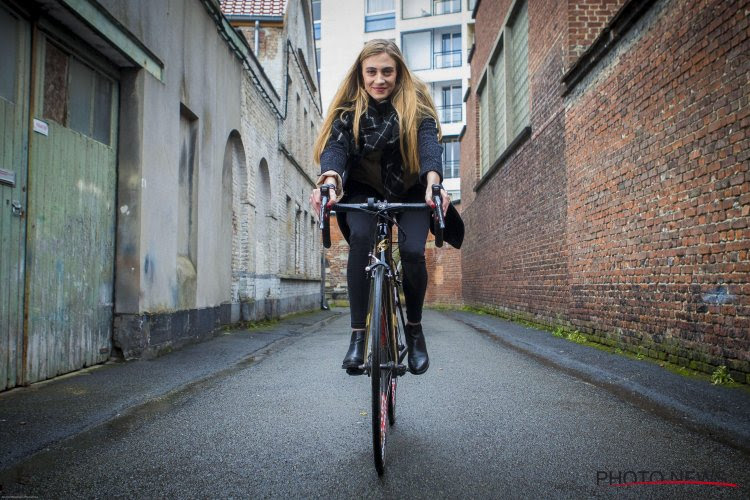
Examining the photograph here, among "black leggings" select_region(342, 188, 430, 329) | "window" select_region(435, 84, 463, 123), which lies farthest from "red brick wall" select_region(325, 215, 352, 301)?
"black leggings" select_region(342, 188, 430, 329)

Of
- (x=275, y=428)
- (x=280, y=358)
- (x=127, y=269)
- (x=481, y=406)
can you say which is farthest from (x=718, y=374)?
(x=127, y=269)

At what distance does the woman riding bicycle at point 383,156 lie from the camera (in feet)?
10.2

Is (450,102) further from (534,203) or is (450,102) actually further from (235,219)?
(235,219)

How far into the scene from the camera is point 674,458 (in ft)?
9.08

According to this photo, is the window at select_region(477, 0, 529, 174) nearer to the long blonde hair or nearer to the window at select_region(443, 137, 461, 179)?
the long blonde hair

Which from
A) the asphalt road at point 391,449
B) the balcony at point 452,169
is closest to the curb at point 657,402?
the asphalt road at point 391,449

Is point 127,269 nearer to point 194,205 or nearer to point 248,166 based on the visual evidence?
point 194,205

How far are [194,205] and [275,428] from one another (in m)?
5.48

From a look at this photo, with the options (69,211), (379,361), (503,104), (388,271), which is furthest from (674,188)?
(503,104)

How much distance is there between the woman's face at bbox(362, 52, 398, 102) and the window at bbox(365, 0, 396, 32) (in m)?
36.7

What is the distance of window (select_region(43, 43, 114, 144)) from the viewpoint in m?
5.05

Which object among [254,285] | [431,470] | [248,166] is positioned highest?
[248,166]

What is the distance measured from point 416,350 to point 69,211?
359cm

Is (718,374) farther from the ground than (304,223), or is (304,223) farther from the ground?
(304,223)
